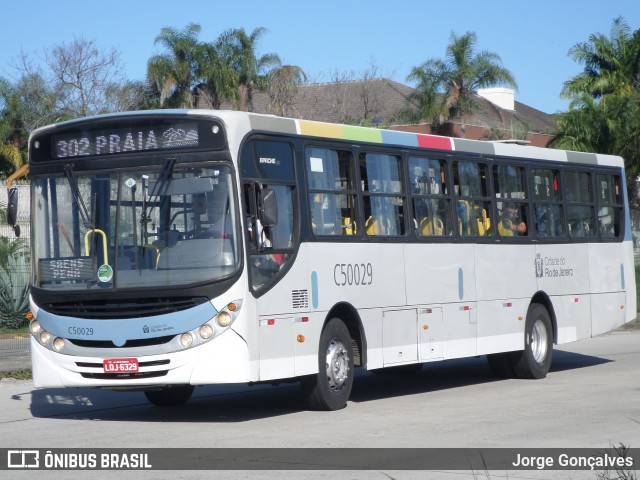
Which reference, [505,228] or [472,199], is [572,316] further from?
[472,199]

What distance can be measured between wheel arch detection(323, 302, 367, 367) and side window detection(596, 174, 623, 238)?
6.89m

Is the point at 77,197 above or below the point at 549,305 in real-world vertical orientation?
above

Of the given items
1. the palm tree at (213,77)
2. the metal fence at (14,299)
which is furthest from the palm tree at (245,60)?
the metal fence at (14,299)

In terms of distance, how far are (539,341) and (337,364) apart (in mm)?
5119

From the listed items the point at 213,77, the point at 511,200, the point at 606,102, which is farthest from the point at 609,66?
the point at 511,200

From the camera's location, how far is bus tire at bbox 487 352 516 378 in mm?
17391

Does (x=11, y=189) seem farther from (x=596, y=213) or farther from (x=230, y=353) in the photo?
(x=596, y=213)

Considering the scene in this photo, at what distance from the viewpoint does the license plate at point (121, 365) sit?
473 inches

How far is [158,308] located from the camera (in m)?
12.0

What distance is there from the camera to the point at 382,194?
14477 mm

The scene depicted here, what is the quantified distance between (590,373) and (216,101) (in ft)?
126

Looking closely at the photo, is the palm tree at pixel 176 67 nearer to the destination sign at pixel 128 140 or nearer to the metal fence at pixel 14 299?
the metal fence at pixel 14 299

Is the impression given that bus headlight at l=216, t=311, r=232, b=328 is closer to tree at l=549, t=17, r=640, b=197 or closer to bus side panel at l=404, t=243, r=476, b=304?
bus side panel at l=404, t=243, r=476, b=304

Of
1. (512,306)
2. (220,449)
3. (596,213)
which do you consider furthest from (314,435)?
(596,213)
